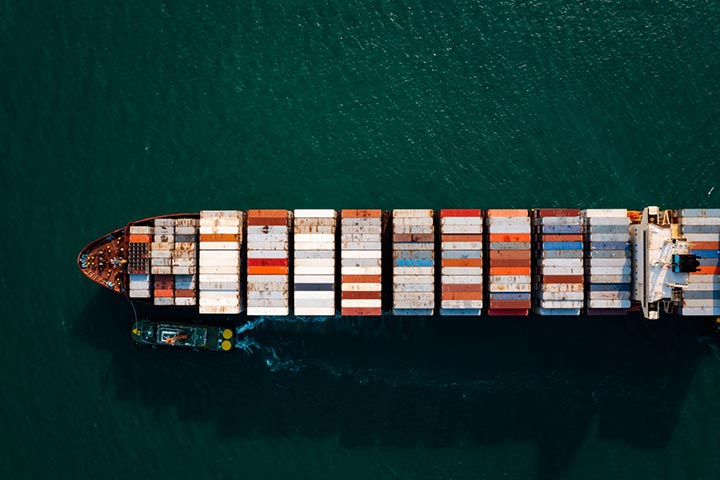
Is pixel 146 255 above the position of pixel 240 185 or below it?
below

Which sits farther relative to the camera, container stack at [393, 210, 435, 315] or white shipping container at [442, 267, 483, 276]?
white shipping container at [442, 267, 483, 276]

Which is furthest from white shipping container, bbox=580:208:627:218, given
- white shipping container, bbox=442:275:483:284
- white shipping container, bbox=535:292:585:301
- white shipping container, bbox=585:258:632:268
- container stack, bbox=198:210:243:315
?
container stack, bbox=198:210:243:315

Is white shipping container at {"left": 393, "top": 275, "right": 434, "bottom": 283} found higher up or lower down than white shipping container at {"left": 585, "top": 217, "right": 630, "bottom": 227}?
lower down

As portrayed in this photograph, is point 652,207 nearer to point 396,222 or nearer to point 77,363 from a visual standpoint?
point 396,222

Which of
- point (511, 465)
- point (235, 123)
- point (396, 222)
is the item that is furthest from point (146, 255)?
point (511, 465)

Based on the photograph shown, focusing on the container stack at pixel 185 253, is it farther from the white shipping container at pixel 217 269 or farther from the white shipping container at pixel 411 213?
the white shipping container at pixel 411 213

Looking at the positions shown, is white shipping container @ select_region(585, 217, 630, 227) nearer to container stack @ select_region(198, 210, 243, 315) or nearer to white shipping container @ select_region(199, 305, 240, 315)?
container stack @ select_region(198, 210, 243, 315)
